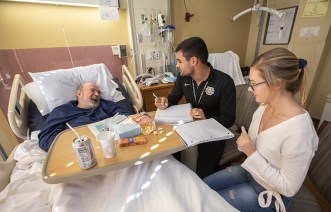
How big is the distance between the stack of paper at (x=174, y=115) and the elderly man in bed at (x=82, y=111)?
0.50 m

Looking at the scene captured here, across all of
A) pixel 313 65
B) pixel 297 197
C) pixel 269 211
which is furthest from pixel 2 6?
pixel 313 65

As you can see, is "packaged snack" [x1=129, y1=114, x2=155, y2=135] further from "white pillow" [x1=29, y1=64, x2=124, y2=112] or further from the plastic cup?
"white pillow" [x1=29, y1=64, x2=124, y2=112]

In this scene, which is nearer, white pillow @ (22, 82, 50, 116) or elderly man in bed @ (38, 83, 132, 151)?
elderly man in bed @ (38, 83, 132, 151)

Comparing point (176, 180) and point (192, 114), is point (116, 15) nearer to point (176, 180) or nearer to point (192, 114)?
point (192, 114)

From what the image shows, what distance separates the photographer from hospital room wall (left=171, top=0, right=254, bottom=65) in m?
2.66

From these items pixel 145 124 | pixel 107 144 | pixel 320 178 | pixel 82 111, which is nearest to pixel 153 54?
pixel 82 111

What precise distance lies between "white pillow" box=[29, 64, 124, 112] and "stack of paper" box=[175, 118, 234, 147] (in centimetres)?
101

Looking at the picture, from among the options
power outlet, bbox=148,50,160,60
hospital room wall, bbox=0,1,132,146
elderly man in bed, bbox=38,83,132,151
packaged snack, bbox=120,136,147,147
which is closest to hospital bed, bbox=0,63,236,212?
packaged snack, bbox=120,136,147,147

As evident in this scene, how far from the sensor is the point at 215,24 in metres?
3.02

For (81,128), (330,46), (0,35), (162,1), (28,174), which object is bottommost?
(28,174)

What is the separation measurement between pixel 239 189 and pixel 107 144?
0.78 meters

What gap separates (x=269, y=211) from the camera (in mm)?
866

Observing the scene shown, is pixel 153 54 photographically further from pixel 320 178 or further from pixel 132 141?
pixel 320 178

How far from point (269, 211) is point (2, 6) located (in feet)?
8.84
